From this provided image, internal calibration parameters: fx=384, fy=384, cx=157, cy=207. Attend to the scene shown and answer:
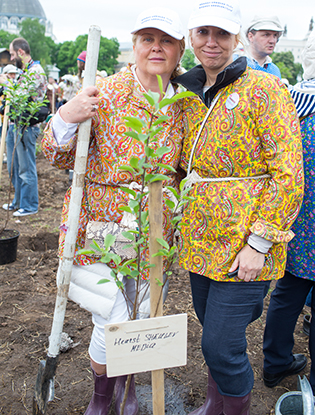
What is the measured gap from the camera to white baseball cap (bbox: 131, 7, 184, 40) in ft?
5.08

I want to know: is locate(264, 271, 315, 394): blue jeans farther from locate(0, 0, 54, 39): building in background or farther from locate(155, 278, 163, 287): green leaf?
locate(0, 0, 54, 39): building in background

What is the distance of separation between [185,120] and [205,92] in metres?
0.16

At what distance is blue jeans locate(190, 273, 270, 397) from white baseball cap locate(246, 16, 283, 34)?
283 cm

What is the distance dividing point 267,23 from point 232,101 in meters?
2.58

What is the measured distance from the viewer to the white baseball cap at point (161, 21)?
1.55m

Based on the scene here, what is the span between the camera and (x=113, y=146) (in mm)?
1676

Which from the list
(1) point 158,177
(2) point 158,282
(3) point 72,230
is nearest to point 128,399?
(3) point 72,230

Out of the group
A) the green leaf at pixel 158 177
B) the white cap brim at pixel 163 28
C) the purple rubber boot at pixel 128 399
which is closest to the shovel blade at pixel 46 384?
the purple rubber boot at pixel 128 399

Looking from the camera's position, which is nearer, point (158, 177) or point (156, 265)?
point (158, 177)

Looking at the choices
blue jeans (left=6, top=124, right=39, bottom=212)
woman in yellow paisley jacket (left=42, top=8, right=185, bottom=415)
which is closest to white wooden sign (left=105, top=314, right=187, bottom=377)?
woman in yellow paisley jacket (left=42, top=8, right=185, bottom=415)

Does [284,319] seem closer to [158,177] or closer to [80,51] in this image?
[158,177]

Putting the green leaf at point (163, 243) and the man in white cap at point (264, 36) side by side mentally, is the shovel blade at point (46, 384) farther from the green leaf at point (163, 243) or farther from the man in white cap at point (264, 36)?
the man in white cap at point (264, 36)

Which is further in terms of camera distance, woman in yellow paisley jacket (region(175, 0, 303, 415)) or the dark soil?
the dark soil

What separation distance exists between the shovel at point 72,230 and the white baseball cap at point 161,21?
0.62 ft
